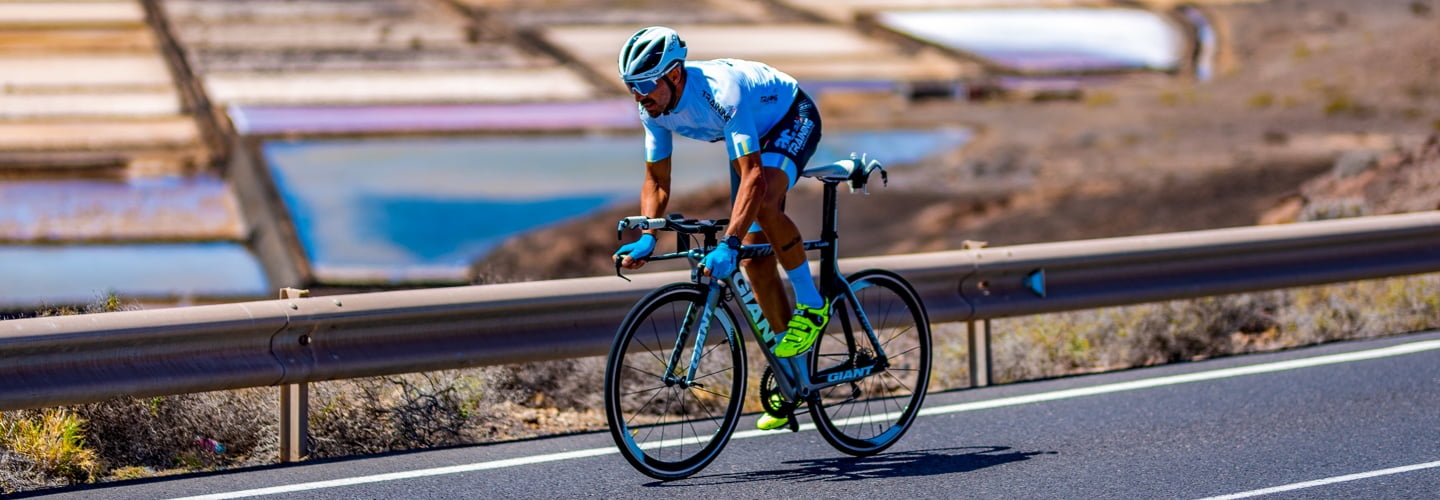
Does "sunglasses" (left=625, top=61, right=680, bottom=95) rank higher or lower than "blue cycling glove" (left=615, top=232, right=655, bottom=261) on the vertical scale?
higher

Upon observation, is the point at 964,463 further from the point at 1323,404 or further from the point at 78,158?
the point at 78,158

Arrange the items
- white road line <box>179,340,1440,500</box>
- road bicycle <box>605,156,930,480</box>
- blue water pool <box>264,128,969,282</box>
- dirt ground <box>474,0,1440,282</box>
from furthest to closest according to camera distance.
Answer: blue water pool <box>264,128,969,282</box>
dirt ground <box>474,0,1440,282</box>
white road line <box>179,340,1440,500</box>
road bicycle <box>605,156,930,480</box>

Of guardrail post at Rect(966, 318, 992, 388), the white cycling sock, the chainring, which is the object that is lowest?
the chainring

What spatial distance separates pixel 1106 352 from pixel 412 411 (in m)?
4.38

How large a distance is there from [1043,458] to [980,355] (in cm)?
205

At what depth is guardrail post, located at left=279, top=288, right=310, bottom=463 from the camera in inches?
291

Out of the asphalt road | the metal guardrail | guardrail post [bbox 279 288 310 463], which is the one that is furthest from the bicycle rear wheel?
guardrail post [bbox 279 288 310 463]

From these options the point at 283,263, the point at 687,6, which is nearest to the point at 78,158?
the point at 283,263

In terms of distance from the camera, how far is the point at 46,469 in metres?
6.97

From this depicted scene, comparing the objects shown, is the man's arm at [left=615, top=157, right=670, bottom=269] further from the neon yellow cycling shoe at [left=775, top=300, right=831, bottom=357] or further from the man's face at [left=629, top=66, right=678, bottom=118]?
the neon yellow cycling shoe at [left=775, top=300, right=831, bottom=357]

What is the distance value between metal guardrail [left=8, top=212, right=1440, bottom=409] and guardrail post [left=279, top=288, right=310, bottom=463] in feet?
0.36

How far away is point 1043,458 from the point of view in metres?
7.46

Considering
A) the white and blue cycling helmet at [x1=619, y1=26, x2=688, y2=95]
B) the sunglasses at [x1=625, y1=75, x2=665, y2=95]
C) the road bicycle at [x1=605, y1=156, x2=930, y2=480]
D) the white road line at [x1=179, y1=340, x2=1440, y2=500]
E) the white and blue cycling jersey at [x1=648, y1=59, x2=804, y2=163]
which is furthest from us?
the white road line at [x1=179, y1=340, x2=1440, y2=500]

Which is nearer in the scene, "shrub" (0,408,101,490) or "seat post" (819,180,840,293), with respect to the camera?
"shrub" (0,408,101,490)
